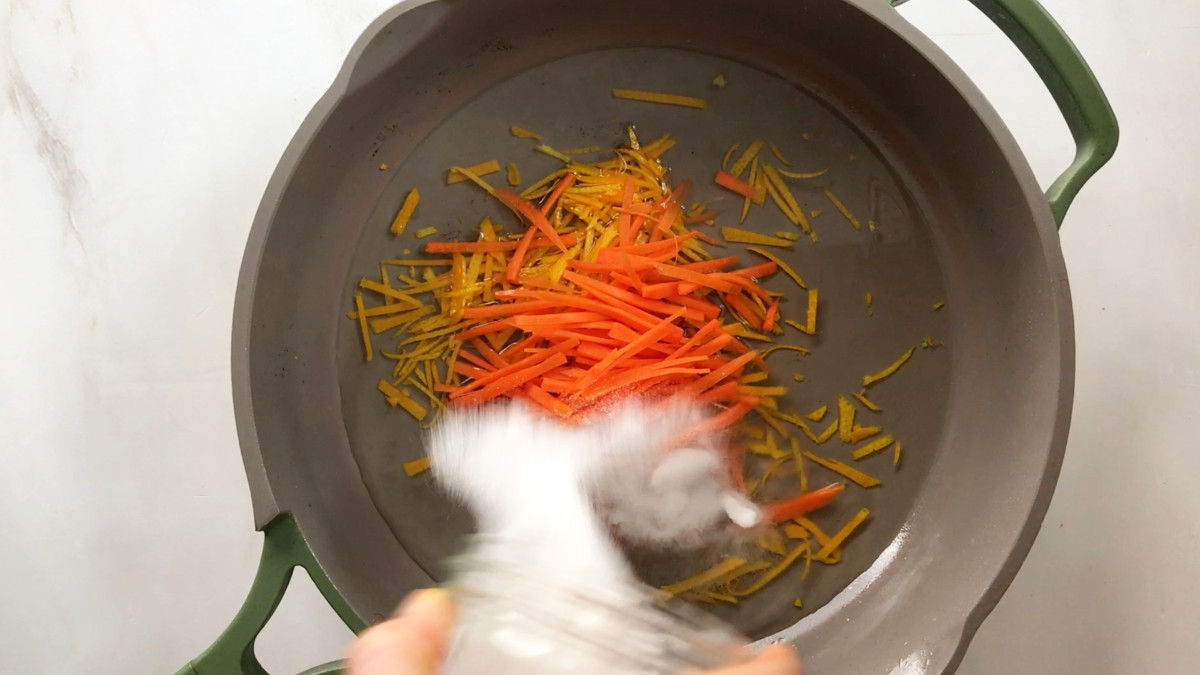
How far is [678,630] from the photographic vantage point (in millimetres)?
748

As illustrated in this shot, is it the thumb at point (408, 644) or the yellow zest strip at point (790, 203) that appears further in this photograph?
the yellow zest strip at point (790, 203)

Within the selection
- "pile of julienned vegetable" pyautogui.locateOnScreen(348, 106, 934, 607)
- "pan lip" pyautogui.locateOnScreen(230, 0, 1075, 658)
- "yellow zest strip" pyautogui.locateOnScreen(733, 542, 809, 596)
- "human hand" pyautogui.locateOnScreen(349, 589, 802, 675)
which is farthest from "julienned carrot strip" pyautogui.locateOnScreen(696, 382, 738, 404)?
"human hand" pyautogui.locateOnScreen(349, 589, 802, 675)

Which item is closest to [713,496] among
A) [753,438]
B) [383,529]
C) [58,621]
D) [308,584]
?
[753,438]

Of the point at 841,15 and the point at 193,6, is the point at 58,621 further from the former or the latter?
the point at 841,15

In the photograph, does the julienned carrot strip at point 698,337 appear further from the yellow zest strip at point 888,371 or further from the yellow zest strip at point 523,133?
the yellow zest strip at point 523,133

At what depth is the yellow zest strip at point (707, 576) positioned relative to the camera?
90cm

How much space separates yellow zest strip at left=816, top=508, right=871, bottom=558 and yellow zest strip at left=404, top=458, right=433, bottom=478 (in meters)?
0.51

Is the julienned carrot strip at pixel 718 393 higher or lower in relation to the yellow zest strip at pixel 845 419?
higher

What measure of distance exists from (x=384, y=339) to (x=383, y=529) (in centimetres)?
24

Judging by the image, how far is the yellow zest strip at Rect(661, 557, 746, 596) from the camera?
895mm

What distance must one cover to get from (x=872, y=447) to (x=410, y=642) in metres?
0.66

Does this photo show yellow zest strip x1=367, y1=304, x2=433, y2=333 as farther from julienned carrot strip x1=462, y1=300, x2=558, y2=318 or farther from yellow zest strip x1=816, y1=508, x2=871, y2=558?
yellow zest strip x1=816, y1=508, x2=871, y2=558

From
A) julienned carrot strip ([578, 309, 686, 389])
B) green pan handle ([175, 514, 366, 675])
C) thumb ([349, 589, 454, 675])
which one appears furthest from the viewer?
julienned carrot strip ([578, 309, 686, 389])

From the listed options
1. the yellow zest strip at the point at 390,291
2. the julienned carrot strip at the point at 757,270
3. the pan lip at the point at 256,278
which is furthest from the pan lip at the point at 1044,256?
the julienned carrot strip at the point at 757,270
